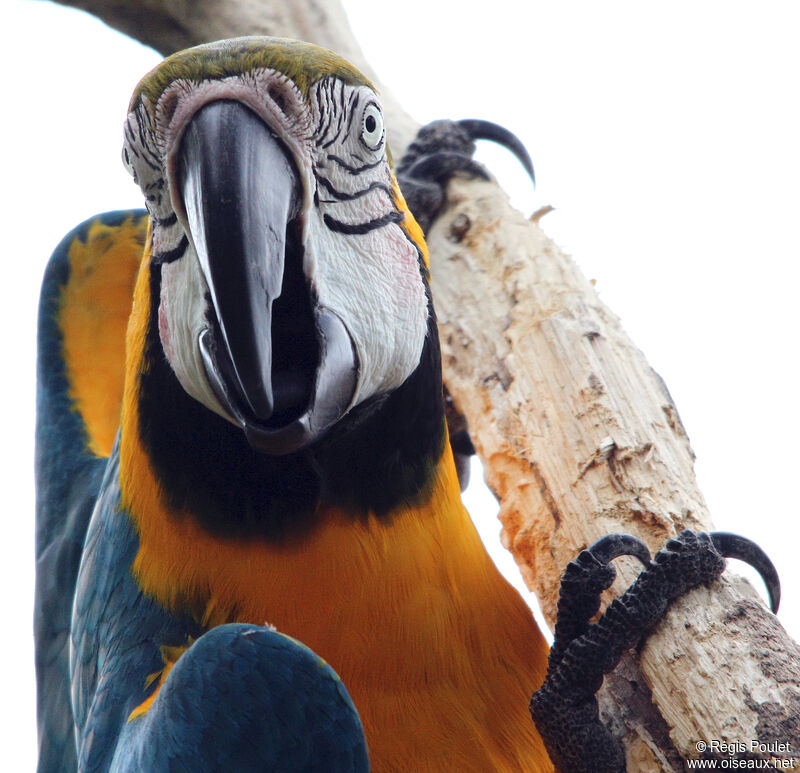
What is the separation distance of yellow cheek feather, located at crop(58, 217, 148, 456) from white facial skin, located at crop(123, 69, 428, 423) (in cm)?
117

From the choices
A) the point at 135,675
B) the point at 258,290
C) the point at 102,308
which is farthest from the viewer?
the point at 102,308

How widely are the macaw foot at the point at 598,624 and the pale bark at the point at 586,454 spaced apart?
4 centimetres

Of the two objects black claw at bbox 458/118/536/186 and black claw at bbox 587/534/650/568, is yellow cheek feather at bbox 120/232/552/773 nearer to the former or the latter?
black claw at bbox 587/534/650/568

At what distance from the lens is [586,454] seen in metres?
1.93

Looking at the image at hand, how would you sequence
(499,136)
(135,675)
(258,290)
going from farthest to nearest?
(499,136), (135,675), (258,290)

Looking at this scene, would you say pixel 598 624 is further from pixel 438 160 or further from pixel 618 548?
pixel 438 160

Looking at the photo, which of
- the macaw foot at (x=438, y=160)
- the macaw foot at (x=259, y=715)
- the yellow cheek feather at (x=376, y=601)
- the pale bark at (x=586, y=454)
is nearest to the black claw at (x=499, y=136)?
the macaw foot at (x=438, y=160)

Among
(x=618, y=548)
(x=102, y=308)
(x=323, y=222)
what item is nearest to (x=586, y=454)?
(x=618, y=548)

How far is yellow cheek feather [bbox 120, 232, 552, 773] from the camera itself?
64.4 inches

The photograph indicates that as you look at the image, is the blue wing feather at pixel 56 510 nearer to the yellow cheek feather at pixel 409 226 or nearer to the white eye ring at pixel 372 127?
the yellow cheek feather at pixel 409 226

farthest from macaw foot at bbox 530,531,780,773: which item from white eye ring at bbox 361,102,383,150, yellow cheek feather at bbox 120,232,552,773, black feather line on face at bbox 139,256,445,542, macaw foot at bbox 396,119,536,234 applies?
macaw foot at bbox 396,119,536,234

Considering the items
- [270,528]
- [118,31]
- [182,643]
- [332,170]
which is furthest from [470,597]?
Answer: [118,31]

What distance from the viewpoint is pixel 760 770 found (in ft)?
4.32

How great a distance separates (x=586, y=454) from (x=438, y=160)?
1.19 m
